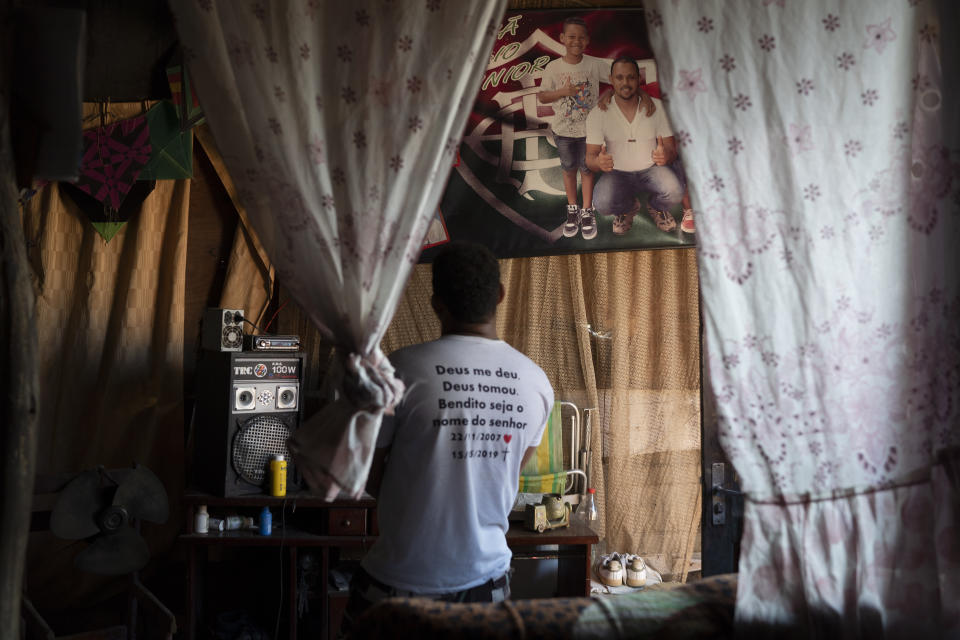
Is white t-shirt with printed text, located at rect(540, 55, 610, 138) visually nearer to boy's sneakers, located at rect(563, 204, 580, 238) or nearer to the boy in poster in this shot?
the boy in poster

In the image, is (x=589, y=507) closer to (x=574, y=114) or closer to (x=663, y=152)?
(x=663, y=152)

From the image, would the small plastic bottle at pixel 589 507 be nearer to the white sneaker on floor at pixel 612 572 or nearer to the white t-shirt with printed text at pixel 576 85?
the white sneaker on floor at pixel 612 572

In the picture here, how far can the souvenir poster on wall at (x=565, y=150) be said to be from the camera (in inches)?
157

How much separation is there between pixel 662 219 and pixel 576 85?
0.81 metres

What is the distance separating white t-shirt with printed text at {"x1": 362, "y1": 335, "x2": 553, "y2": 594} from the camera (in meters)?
1.95

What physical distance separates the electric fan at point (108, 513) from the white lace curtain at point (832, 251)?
8.49ft

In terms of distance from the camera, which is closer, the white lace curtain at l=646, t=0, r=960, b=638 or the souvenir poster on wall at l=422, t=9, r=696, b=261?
the white lace curtain at l=646, t=0, r=960, b=638

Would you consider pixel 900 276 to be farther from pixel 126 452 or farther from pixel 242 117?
pixel 126 452

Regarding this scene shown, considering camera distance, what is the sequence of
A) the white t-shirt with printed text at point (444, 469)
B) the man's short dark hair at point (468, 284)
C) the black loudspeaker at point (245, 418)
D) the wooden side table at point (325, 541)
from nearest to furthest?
1. the white t-shirt with printed text at point (444, 469)
2. the man's short dark hair at point (468, 284)
3. the wooden side table at point (325, 541)
4. the black loudspeaker at point (245, 418)

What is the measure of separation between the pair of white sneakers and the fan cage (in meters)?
1.69

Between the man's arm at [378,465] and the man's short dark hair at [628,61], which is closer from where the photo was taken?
the man's arm at [378,465]

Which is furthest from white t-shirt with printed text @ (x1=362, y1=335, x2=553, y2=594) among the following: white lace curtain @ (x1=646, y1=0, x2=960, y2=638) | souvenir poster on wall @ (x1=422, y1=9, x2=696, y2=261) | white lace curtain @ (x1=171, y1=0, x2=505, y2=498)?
souvenir poster on wall @ (x1=422, y1=9, x2=696, y2=261)

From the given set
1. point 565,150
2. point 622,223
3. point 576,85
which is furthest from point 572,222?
point 576,85

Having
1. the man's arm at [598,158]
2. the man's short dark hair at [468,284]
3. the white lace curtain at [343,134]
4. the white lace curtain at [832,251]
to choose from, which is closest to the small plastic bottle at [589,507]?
the man's arm at [598,158]
